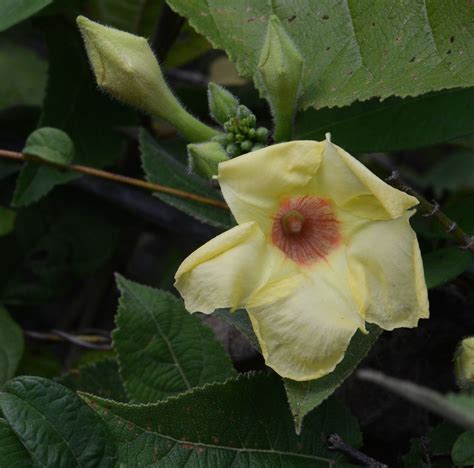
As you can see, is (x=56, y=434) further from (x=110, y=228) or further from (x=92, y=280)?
(x=92, y=280)

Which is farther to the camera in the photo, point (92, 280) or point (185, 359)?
point (92, 280)

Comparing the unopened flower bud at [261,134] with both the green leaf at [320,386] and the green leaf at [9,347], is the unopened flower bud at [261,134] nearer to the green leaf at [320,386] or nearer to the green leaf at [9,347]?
the green leaf at [320,386]

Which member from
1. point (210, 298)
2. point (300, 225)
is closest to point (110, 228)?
point (300, 225)

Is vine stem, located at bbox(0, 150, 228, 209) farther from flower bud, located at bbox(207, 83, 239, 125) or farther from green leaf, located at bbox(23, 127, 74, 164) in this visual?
flower bud, located at bbox(207, 83, 239, 125)

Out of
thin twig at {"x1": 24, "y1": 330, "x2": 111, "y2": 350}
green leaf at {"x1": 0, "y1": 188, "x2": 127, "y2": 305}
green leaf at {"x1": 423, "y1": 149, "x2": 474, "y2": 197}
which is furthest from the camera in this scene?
green leaf at {"x1": 423, "y1": 149, "x2": 474, "y2": 197}

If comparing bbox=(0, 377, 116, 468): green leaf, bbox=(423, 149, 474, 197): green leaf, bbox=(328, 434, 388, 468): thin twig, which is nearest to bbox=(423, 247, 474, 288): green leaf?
bbox=(328, 434, 388, 468): thin twig

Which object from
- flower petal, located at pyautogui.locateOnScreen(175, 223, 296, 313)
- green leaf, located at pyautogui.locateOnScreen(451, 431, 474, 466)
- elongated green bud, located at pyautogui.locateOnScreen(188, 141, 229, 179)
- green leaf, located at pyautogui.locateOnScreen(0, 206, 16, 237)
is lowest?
green leaf, located at pyautogui.locateOnScreen(451, 431, 474, 466)

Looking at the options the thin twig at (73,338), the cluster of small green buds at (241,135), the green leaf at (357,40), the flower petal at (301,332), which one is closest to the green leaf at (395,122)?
the green leaf at (357,40)
